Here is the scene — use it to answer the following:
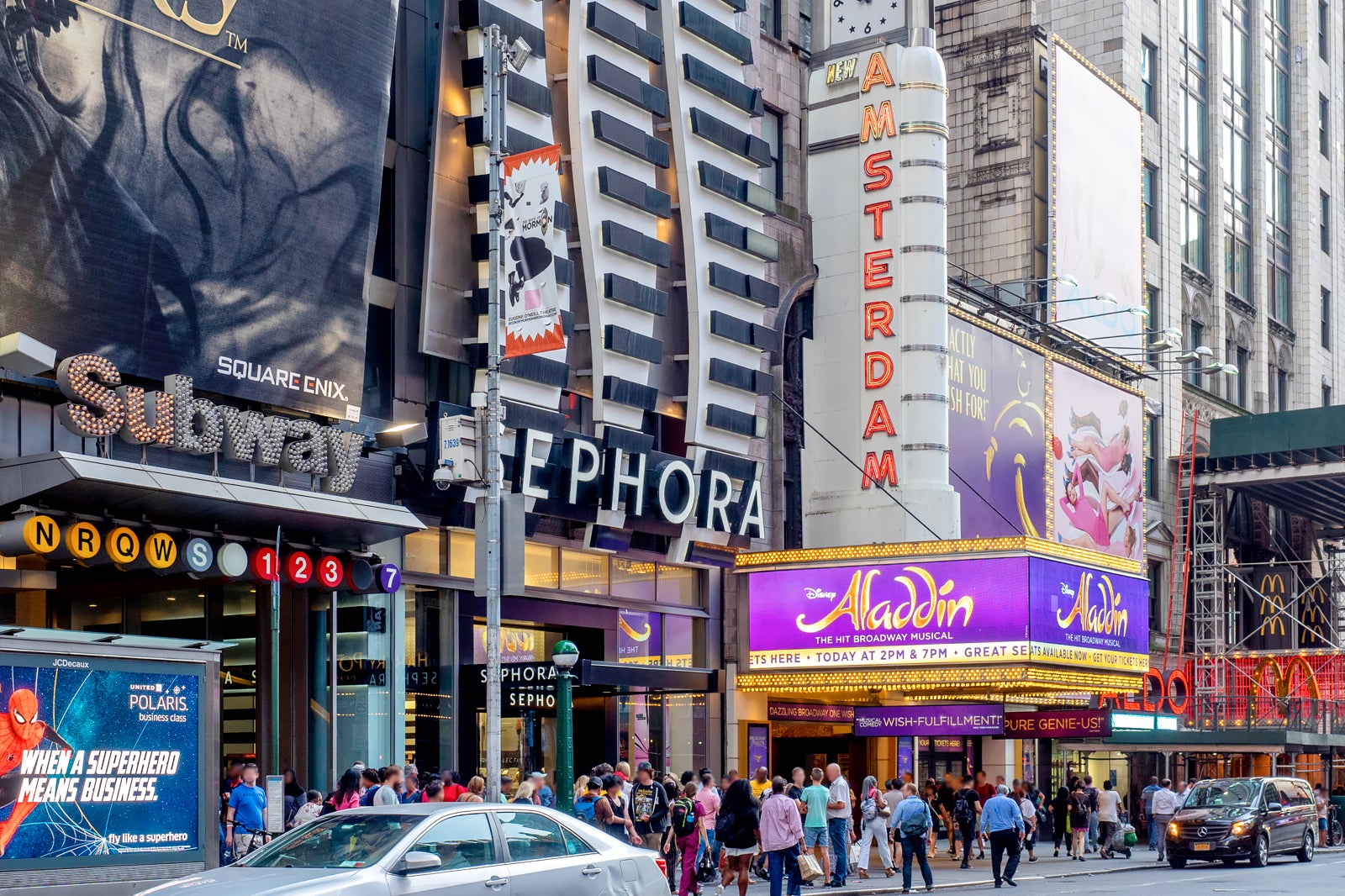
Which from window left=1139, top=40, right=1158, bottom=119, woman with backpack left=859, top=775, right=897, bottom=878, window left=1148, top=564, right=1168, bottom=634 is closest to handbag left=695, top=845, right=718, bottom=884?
woman with backpack left=859, top=775, right=897, bottom=878

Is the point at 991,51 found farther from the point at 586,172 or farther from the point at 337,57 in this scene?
the point at 337,57

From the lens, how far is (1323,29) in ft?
218

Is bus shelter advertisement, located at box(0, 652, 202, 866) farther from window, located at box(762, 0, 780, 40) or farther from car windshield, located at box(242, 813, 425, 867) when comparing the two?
window, located at box(762, 0, 780, 40)

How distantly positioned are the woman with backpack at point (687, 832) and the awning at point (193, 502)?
5.82m

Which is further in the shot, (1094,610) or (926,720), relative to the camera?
(926,720)

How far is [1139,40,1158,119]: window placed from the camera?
5152 centimetres

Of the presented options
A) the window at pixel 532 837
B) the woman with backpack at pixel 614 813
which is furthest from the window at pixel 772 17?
the window at pixel 532 837

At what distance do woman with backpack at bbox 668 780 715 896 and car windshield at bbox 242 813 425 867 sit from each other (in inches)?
367

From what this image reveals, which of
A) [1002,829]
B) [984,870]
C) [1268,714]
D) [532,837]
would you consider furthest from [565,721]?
[1268,714]

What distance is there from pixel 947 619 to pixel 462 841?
1873cm

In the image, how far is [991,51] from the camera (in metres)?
46.4

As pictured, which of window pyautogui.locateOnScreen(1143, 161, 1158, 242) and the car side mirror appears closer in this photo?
the car side mirror

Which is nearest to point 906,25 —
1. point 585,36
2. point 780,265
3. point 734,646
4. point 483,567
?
point 780,265

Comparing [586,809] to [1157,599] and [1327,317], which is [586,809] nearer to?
[1157,599]
